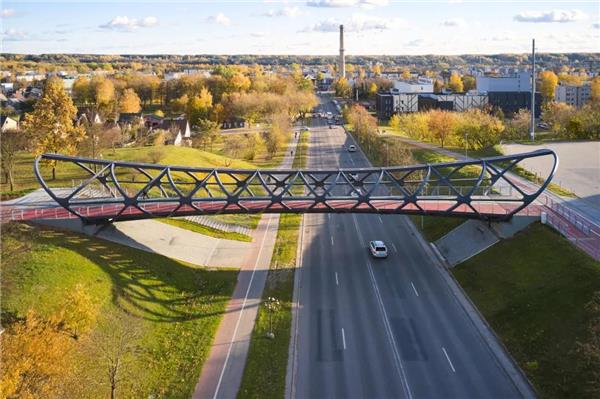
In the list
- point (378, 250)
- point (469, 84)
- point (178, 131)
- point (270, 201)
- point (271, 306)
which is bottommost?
point (271, 306)

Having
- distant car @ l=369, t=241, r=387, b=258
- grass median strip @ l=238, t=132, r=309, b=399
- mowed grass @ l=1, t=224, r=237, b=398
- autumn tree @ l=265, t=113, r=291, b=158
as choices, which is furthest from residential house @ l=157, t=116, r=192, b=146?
distant car @ l=369, t=241, r=387, b=258

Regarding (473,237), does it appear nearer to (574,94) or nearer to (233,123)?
(233,123)

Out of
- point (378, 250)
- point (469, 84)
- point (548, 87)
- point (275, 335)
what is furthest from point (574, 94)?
point (275, 335)

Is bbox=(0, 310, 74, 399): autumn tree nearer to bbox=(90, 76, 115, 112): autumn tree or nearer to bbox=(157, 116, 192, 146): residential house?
bbox=(157, 116, 192, 146): residential house

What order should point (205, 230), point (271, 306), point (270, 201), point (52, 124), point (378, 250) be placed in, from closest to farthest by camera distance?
point (271, 306) → point (378, 250) → point (270, 201) → point (205, 230) → point (52, 124)

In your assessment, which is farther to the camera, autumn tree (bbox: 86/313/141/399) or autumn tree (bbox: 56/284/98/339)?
autumn tree (bbox: 56/284/98/339)

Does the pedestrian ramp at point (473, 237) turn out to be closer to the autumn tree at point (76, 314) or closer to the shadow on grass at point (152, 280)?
Answer: the shadow on grass at point (152, 280)

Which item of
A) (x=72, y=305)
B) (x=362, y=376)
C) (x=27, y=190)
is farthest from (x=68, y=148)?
(x=362, y=376)

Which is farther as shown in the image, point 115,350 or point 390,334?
point 390,334
